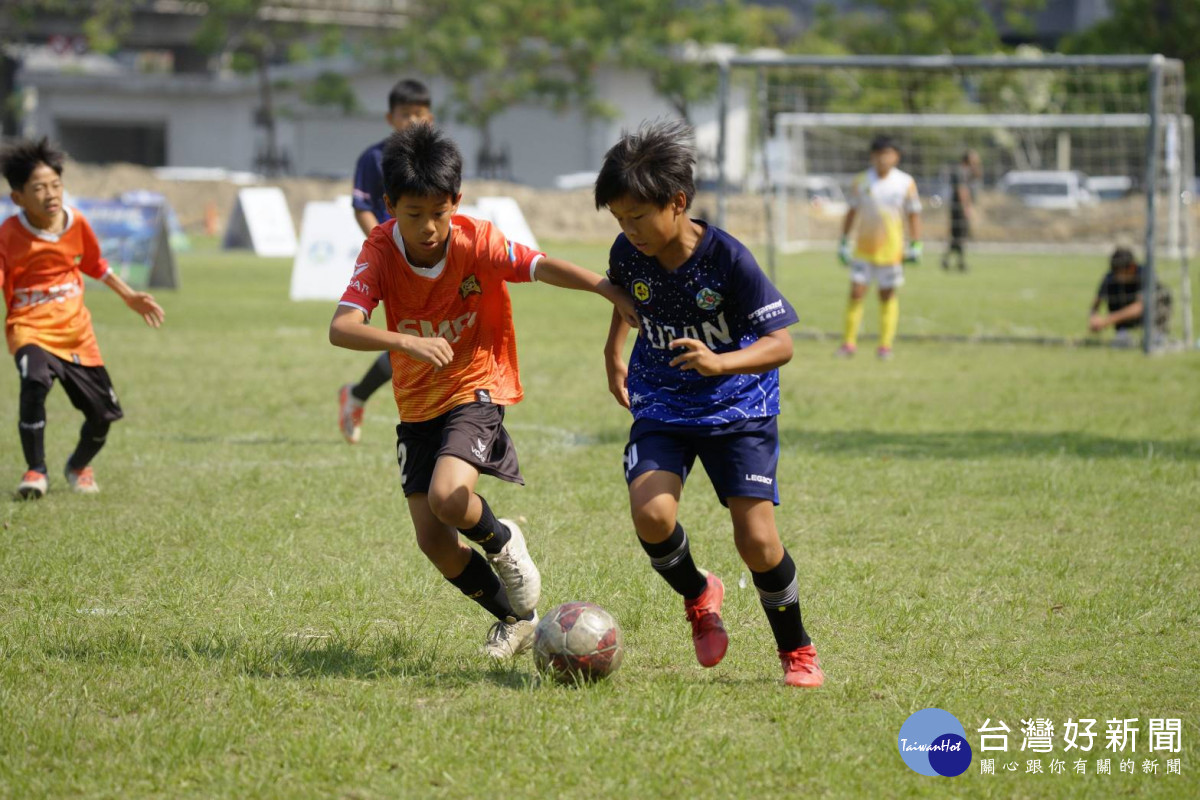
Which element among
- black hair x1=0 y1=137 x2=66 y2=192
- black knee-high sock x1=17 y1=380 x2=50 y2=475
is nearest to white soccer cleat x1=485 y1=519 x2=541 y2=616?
black knee-high sock x1=17 y1=380 x2=50 y2=475

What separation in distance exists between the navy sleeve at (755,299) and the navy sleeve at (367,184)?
15.4ft

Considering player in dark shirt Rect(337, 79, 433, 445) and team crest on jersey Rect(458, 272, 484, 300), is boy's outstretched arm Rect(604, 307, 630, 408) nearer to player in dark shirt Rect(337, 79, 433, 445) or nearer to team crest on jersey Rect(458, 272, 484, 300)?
team crest on jersey Rect(458, 272, 484, 300)

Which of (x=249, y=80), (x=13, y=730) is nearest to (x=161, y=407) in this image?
(x=13, y=730)

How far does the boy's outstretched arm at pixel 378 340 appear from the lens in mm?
4155

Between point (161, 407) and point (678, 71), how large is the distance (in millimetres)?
42178

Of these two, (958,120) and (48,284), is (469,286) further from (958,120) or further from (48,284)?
(958,120)

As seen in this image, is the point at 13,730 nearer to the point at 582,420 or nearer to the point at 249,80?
the point at 582,420

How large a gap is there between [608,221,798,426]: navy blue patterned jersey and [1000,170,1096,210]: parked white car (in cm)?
3272

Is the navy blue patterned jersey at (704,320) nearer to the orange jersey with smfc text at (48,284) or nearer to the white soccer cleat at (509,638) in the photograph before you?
the white soccer cleat at (509,638)

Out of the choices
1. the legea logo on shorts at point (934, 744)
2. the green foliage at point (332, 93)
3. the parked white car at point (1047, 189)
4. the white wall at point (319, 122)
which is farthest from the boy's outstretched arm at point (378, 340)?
the green foliage at point (332, 93)

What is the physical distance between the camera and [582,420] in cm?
977

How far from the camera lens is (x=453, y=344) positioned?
4.77 meters

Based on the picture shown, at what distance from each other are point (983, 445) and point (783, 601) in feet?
16.2

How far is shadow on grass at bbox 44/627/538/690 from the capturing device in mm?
4461
